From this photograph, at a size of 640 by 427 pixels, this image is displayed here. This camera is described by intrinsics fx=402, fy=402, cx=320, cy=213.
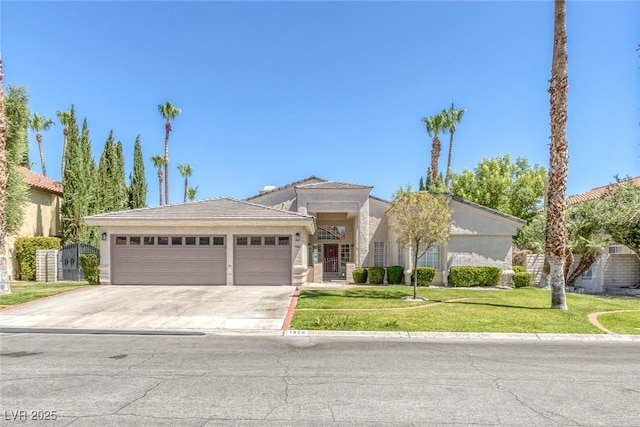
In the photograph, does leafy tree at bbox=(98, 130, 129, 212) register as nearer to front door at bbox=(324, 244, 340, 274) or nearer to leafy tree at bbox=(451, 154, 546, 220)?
front door at bbox=(324, 244, 340, 274)

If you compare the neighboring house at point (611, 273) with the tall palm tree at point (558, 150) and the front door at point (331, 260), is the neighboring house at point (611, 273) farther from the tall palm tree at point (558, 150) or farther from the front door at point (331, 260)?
the front door at point (331, 260)

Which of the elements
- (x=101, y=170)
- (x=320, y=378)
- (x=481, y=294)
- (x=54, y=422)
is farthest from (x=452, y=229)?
(x=101, y=170)

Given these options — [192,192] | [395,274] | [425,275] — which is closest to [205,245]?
[395,274]

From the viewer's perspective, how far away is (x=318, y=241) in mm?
26781

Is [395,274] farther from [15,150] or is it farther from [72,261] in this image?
[15,150]

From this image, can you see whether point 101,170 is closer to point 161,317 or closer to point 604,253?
point 161,317

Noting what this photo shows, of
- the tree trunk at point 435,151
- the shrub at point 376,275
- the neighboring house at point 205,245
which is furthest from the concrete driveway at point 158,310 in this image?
the tree trunk at point 435,151

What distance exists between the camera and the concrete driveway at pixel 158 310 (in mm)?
11445

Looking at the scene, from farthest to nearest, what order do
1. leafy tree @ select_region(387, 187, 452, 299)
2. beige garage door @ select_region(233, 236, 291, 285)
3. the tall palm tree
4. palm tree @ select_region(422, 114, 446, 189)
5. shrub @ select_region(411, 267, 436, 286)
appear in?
palm tree @ select_region(422, 114, 446, 189) → shrub @ select_region(411, 267, 436, 286) → beige garage door @ select_region(233, 236, 291, 285) → leafy tree @ select_region(387, 187, 452, 299) → the tall palm tree

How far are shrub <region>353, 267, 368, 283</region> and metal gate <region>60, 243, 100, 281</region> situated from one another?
15782 mm

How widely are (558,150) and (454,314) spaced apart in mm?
7386

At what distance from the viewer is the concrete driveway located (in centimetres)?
1145

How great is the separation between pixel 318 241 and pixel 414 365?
63.0ft

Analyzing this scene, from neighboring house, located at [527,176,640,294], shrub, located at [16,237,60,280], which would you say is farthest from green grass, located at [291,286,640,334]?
shrub, located at [16,237,60,280]
